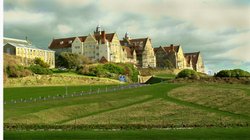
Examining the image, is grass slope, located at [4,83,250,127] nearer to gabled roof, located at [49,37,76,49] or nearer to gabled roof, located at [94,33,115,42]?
gabled roof, located at [94,33,115,42]

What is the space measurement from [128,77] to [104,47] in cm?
3186

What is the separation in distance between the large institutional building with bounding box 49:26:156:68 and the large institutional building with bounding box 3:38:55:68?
10.6m

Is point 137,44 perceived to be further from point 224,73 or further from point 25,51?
point 224,73

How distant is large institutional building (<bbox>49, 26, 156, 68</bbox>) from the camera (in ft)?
458

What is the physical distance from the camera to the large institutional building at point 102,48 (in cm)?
13975

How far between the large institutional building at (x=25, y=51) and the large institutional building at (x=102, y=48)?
34.9ft

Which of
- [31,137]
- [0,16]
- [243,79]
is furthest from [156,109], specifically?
[0,16]

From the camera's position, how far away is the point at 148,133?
20781mm

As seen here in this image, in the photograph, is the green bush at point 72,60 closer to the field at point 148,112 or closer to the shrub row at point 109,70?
the shrub row at point 109,70

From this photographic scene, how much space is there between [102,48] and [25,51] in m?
28.8

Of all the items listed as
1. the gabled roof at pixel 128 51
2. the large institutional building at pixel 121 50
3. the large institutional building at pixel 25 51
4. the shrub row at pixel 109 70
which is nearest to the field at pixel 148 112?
the shrub row at pixel 109 70

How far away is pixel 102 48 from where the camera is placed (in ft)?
457

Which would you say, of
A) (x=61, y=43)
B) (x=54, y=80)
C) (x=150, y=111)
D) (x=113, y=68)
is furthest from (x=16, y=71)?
(x=61, y=43)

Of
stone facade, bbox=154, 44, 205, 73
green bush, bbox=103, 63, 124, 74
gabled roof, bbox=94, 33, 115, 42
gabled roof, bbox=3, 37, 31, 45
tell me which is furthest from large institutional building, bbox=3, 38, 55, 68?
stone facade, bbox=154, 44, 205, 73
